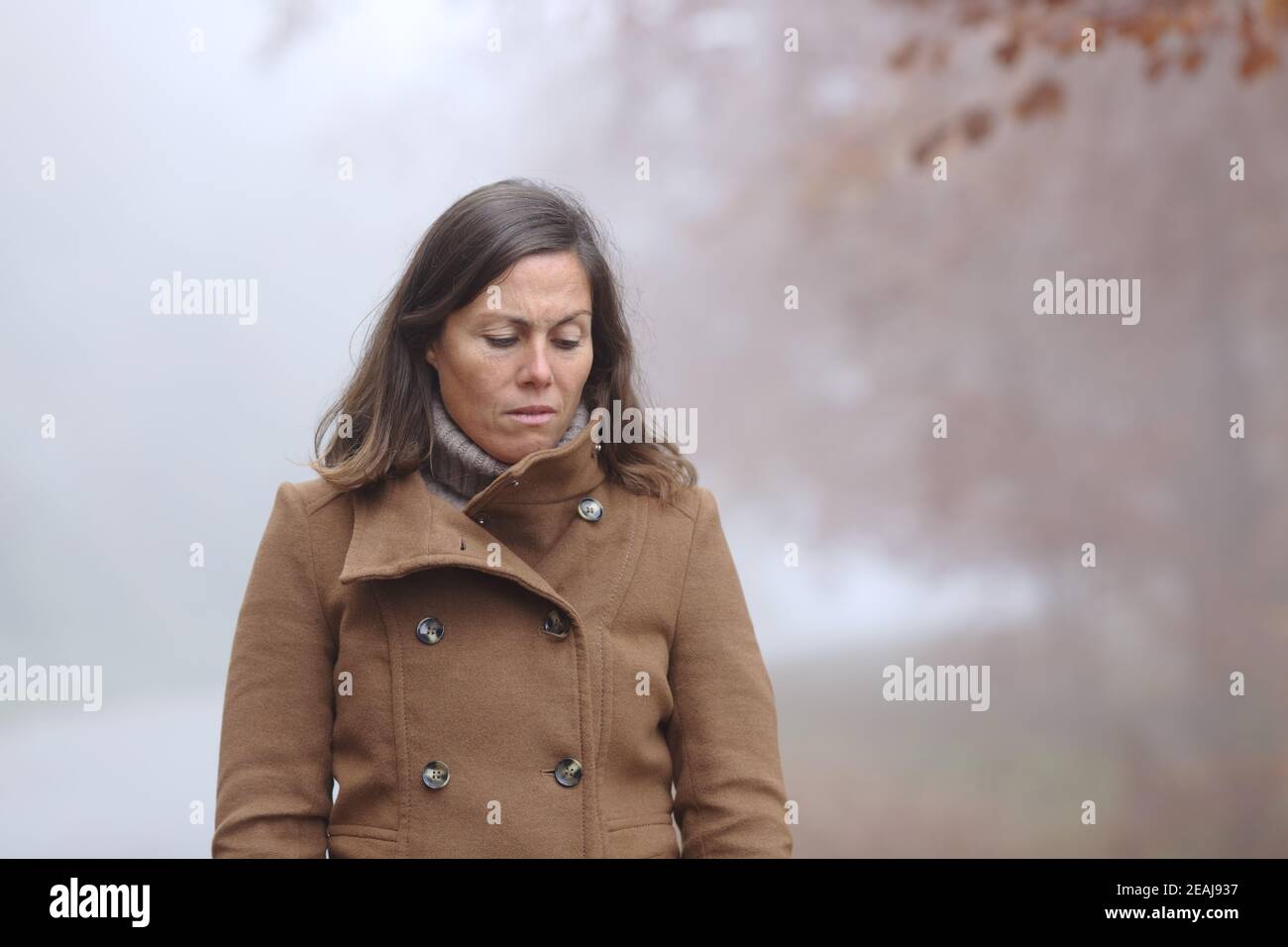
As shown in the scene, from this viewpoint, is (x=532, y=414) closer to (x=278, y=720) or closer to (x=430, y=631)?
(x=430, y=631)

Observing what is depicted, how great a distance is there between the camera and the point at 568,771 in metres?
1.72

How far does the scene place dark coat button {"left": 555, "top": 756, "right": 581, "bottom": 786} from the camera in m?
1.72

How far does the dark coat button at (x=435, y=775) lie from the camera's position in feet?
5.58

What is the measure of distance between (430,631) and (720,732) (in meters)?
0.39

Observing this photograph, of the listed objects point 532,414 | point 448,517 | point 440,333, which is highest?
point 440,333

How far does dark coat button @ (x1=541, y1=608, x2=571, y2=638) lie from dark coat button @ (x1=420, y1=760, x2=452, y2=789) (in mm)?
207

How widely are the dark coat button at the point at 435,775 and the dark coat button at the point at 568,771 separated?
0.13m

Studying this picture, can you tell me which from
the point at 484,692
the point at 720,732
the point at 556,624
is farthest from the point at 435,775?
the point at 720,732

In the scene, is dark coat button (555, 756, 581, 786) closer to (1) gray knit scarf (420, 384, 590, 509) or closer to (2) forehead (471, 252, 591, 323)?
(1) gray knit scarf (420, 384, 590, 509)

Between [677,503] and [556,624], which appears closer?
[556,624]

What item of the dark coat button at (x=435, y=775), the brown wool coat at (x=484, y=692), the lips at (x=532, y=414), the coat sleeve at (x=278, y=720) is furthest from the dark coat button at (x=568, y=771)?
the lips at (x=532, y=414)

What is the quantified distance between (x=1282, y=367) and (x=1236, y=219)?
514 mm

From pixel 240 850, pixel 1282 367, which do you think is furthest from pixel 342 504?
pixel 1282 367

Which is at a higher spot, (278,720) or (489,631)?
(489,631)
